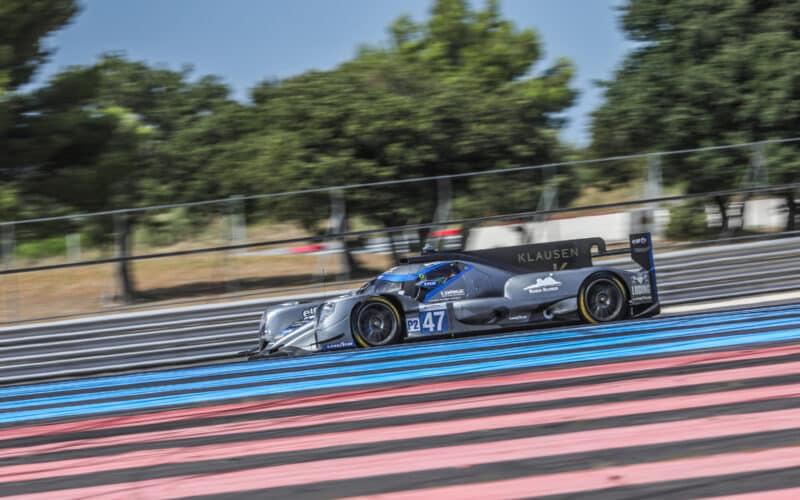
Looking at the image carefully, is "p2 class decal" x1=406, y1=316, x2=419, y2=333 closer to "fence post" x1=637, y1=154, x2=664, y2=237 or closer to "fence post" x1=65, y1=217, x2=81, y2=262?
"fence post" x1=637, y1=154, x2=664, y2=237

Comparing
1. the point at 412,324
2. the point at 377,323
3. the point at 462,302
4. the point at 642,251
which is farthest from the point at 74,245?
the point at 642,251

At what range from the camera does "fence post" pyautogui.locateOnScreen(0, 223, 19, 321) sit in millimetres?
12477

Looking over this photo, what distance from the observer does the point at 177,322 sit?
472 inches

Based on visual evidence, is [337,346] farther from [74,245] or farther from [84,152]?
[84,152]

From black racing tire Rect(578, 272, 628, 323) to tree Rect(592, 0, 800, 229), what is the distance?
774cm

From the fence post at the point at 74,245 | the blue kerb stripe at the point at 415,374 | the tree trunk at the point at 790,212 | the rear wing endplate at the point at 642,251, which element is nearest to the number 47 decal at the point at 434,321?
the rear wing endplate at the point at 642,251

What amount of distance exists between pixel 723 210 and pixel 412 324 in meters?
5.55

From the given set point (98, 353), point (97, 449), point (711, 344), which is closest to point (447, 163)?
point (98, 353)

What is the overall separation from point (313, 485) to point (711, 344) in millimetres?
3998

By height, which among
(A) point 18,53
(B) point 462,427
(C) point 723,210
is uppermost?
(A) point 18,53

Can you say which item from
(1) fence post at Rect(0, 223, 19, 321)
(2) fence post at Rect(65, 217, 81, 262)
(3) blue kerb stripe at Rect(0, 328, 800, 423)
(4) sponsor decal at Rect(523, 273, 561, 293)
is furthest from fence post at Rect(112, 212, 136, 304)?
(4) sponsor decal at Rect(523, 273, 561, 293)

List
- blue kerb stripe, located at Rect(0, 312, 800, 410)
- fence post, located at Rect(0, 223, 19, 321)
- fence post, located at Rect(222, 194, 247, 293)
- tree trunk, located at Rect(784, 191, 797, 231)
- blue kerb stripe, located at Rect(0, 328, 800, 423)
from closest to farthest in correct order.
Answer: blue kerb stripe, located at Rect(0, 328, 800, 423) < blue kerb stripe, located at Rect(0, 312, 800, 410) < fence post, located at Rect(0, 223, 19, 321) < tree trunk, located at Rect(784, 191, 797, 231) < fence post, located at Rect(222, 194, 247, 293)

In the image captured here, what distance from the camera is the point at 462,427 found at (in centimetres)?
516

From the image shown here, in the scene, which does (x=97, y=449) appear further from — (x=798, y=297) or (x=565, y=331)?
(x=798, y=297)
